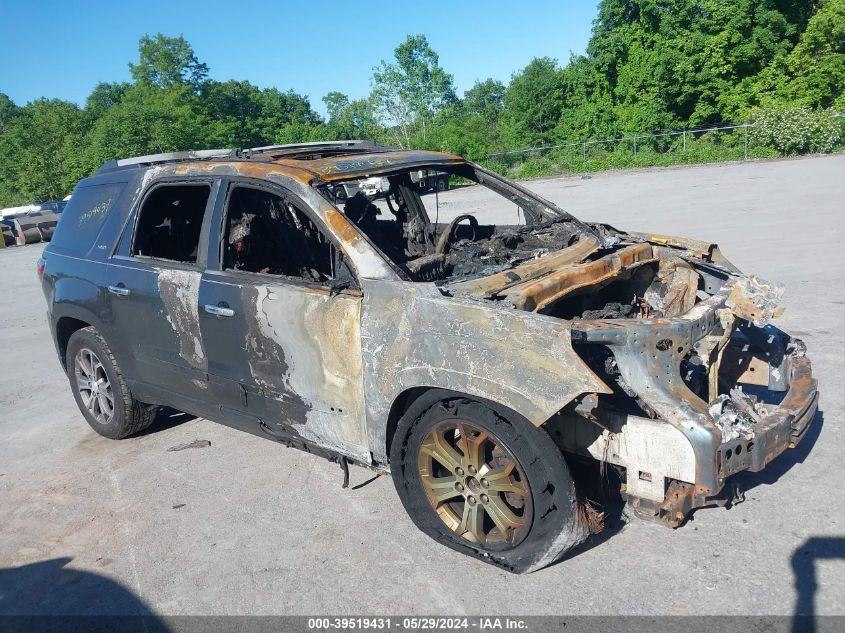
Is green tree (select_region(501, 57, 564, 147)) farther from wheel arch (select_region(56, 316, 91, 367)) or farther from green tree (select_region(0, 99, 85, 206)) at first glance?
wheel arch (select_region(56, 316, 91, 367))

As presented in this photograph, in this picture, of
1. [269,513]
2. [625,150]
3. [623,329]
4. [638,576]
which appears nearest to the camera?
[623,329]

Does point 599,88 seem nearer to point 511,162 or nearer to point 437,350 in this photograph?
point 511,162

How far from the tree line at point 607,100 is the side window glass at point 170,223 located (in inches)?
1080

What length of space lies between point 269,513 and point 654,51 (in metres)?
38.4

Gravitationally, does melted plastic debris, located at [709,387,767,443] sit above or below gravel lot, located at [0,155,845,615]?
above

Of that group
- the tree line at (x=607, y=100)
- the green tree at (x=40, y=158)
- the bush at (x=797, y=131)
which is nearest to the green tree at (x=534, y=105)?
the tree line at (x=607, y=100)

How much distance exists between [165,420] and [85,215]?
5.84 feet

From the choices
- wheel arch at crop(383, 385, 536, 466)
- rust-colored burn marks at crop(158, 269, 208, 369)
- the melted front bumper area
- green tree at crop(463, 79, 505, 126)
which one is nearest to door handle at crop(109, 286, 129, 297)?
rust-colored burn marks at crop(158, 269, 208, 369)

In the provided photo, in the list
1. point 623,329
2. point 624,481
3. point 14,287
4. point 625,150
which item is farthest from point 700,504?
point 625,150

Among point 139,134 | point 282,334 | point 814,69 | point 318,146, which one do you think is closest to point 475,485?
point 282,334

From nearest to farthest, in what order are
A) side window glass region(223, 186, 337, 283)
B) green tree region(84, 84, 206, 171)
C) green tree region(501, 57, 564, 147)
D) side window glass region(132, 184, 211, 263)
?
side window glass region(223, 186, 337, 283)
side window glass region(132, 184, 211, 263)
green tree region(84, 84, 206, 171)
green tree region(501, 57, 564, 147)

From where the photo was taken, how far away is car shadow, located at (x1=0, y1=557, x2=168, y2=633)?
123 inches

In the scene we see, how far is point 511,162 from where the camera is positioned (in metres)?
37.3

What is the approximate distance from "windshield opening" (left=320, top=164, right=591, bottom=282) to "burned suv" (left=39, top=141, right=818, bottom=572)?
0.07 feet
